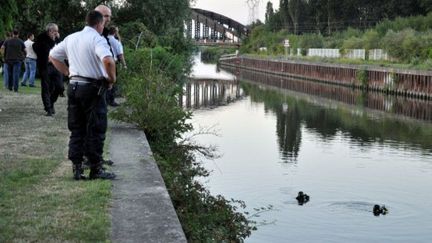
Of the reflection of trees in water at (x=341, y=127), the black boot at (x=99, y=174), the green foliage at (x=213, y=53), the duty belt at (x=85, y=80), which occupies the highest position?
the duty belt at (x=85, y=80)

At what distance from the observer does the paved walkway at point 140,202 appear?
5.82 metres

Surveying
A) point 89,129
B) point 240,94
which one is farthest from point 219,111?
point 89,129

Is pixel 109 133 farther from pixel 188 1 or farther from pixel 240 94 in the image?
pixel 240 94

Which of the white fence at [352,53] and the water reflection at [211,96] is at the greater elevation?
the white fence at [352,53]

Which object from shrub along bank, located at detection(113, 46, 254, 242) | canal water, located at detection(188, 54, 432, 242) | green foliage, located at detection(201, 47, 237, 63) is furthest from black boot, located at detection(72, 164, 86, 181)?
green foliage, located at detection(201, 47, 237, 63)

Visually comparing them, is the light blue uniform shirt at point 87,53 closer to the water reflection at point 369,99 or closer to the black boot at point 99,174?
the black boot at point 99,174

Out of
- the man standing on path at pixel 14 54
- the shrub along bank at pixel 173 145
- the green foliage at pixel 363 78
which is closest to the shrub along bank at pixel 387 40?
the green foliage at pixel 363 78

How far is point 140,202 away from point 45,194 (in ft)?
3.17

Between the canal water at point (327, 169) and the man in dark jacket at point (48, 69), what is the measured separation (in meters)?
3.57

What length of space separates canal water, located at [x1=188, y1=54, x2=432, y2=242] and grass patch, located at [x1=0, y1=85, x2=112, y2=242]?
3.48m

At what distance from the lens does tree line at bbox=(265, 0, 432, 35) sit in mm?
88706

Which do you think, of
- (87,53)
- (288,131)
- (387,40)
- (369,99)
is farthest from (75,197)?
(387,40)

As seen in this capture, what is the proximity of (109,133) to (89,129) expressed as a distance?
4.08 meters

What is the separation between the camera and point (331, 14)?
313 ft
